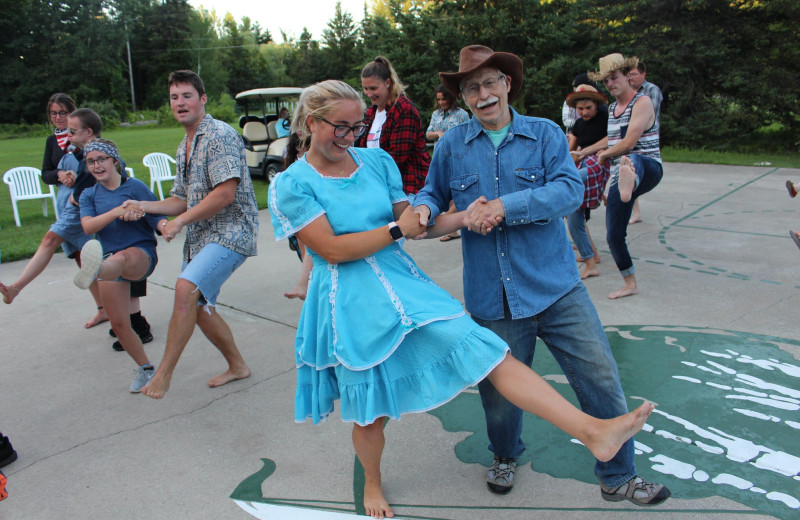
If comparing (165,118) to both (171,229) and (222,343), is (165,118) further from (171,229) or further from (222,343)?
(171,229)

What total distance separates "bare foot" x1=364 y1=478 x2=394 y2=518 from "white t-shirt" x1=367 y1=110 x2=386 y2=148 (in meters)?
2.94

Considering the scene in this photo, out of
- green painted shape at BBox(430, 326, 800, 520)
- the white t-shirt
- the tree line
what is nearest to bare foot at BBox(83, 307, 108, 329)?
the white t-shirt

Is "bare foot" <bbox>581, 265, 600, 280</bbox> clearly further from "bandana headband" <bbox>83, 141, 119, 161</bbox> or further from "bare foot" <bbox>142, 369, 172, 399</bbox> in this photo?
"bandana headband" <bbox>83, 141, 119, 161</bbox>

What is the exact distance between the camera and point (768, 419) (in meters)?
3.06

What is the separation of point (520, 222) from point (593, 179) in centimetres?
347

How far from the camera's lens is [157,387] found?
3201mm

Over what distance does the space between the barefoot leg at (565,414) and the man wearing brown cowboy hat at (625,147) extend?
2.86 meters

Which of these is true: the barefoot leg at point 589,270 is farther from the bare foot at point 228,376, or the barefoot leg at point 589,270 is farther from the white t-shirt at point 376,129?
the bare foot at point 228,376

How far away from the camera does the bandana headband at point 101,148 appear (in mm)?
3900

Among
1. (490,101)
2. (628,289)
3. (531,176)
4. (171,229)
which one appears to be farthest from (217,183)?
(628,289)

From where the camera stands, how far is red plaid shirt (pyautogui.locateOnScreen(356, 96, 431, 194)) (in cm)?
465

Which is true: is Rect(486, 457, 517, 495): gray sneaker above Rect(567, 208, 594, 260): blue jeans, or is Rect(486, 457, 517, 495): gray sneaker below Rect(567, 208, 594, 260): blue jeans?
below

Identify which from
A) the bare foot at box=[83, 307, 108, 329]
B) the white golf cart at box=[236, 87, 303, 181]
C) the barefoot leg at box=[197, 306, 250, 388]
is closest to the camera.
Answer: the barefoot leg at box=[197, 306, 250, 388]

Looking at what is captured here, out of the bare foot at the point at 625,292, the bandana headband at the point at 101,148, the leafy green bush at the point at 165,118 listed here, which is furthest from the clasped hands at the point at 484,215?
the leafy green bush at the point at 165,118
